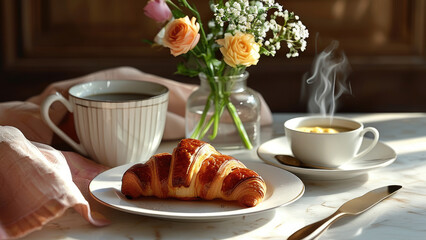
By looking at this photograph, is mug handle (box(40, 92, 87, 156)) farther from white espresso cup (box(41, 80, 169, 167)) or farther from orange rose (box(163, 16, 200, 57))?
orange rose (box(163, 16, 200, 57))

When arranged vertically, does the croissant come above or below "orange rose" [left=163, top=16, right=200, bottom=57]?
below

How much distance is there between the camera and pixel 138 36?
2625mm

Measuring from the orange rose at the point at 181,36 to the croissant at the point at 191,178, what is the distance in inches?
8.9

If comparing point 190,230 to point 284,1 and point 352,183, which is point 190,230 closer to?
point 352,183

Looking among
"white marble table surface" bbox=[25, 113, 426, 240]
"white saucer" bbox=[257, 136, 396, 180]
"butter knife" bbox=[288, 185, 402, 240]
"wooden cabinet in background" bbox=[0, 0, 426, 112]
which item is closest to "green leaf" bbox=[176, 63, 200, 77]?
"white saucer" bbox=[257, 136, 396, 180]

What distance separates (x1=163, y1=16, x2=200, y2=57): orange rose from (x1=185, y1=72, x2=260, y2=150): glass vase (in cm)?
14

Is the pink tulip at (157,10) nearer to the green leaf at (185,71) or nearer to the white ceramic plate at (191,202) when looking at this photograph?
the green leaf at (185,71)

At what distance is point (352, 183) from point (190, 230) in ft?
1.15

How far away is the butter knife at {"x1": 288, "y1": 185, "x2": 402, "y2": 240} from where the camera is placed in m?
0.87

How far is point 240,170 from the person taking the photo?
99 cm

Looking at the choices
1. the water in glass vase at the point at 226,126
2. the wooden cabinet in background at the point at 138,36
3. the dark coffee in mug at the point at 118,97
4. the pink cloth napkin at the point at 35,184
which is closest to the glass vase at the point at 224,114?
the water in glass vase at the point at 226,126

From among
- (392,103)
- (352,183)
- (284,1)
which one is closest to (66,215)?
(352,183)

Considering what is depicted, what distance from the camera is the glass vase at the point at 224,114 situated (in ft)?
4.25

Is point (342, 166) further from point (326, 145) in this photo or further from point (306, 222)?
point (306, 222)
